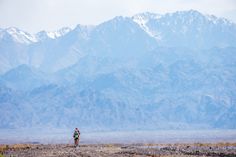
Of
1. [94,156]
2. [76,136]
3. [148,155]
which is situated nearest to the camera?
[94,156]

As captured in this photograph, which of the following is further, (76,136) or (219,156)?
(76,136)

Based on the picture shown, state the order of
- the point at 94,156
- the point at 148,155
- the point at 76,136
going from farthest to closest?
1. the point at 76,136
2. the point at 148,155
3. the point at 94,156

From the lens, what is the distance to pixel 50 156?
56438 mm

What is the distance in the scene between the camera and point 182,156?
57.4m

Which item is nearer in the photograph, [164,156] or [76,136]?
[164,156]

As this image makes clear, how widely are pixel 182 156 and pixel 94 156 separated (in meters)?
8.60

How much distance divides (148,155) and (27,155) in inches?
476

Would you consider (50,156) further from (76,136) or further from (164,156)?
(76,136)

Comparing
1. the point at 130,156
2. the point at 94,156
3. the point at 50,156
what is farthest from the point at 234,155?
the point at 50,156

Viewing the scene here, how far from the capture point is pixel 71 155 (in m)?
→ 56.9

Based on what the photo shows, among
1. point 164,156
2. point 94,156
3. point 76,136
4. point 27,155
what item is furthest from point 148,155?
point 76,136

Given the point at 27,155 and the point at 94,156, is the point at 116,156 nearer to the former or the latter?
the point at 94,156

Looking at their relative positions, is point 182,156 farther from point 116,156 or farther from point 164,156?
point 116,156

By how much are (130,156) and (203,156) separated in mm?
7137
